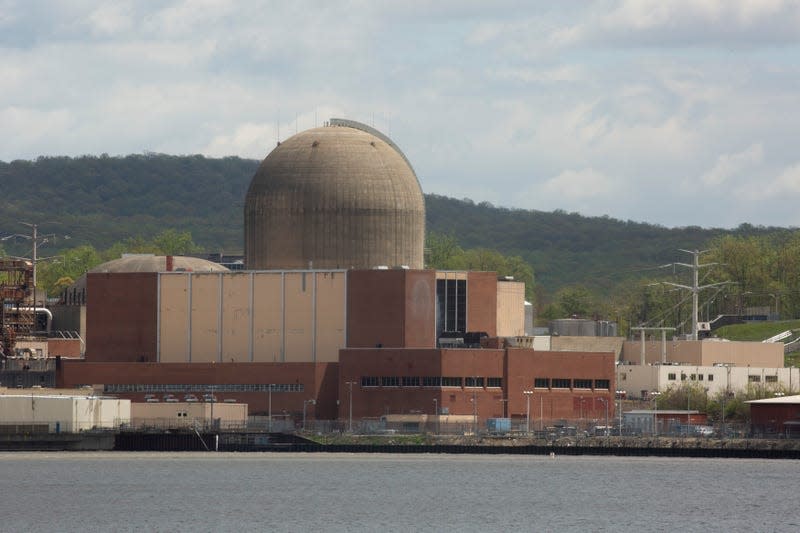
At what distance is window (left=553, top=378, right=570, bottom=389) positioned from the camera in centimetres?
13762

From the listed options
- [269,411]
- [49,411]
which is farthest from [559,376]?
[49,411]

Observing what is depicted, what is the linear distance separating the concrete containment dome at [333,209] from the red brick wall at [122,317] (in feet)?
26.7

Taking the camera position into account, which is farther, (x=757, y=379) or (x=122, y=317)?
(x=757, y=379)

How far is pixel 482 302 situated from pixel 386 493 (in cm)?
3675

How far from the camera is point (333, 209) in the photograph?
144m

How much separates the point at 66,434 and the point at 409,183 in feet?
106

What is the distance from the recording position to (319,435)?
130 meters

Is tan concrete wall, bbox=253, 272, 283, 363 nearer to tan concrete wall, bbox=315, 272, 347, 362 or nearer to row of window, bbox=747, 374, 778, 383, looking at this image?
tan concrete wall, bbox=315, 272, 347, 362

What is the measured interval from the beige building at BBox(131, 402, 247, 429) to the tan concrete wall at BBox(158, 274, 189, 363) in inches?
321

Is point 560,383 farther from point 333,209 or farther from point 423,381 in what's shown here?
point 333,209

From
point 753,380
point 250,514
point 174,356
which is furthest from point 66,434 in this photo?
point 753,380

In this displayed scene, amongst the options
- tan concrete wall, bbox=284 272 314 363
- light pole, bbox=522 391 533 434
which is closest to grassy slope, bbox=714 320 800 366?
light pole, bbox=522 391 533 434

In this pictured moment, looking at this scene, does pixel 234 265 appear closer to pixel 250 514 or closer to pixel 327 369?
pixel 327 369

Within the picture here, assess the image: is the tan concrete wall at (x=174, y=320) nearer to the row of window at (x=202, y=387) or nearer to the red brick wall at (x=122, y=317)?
the red brick wall at (x=122, y=317)
